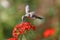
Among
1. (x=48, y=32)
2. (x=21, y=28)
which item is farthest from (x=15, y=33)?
(x=48, y=32)

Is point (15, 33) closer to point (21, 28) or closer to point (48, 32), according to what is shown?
point (21, 28)

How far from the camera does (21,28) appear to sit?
35.7 inches

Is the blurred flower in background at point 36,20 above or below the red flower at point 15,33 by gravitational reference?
above

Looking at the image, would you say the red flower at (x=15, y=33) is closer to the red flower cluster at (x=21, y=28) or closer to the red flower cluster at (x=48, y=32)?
the red flower cluster at (x=21, y=28)

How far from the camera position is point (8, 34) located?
924 mm

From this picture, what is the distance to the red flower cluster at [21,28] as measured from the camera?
0.90 metres

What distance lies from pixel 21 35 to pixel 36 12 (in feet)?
0.48

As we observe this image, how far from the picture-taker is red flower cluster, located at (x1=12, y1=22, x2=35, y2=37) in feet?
2.97

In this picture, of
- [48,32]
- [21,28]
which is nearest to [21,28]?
[21,28]

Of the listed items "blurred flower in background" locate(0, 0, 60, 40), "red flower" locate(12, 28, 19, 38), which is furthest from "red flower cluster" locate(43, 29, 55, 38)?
"red flower" locate(12, 28, 19, 38)

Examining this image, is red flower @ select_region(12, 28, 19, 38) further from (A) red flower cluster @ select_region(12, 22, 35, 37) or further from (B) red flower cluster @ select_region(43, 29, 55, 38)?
(B) red flower cluster @ select_region(43, 29, 55, 38)

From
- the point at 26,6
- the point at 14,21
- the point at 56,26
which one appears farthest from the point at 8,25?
the point at 56,26

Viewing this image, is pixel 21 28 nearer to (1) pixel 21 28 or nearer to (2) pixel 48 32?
(1) pixel 21 28

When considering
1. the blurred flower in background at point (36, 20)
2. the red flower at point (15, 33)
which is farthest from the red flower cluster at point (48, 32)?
the red flower at point (15, 33)
